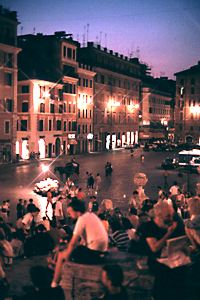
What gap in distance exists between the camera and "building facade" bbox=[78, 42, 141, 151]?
7644cm

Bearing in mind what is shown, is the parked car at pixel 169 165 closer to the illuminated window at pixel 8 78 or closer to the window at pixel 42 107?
the illuminated window at pixel 8 78

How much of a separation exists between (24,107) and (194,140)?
174 ft

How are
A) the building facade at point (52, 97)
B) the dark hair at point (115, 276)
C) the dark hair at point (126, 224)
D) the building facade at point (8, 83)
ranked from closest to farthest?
the dark hair at point (115, 276)
the dark hair at point (126, 224)
the building facade at point (8, 83)
the building facade at point (52, 97)

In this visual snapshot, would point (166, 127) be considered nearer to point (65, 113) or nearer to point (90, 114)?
point (90, 114)

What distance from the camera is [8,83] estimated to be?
166 feet

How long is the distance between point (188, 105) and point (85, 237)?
318 ft

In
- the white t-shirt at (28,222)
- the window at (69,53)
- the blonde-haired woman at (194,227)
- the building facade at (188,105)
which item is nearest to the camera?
the blonde-haired woman at (194,227)

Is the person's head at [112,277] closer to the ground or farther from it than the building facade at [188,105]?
closer to the ground

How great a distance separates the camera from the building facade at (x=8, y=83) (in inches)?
1937

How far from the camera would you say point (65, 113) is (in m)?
64.7

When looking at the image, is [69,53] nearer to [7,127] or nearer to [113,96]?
[7,127]

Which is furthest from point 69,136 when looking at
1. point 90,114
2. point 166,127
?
point 166,127

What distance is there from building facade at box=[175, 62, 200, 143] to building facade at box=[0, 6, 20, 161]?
56.0 meters

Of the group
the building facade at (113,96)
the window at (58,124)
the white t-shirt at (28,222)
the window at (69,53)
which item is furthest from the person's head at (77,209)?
the building facade at (113,96)
